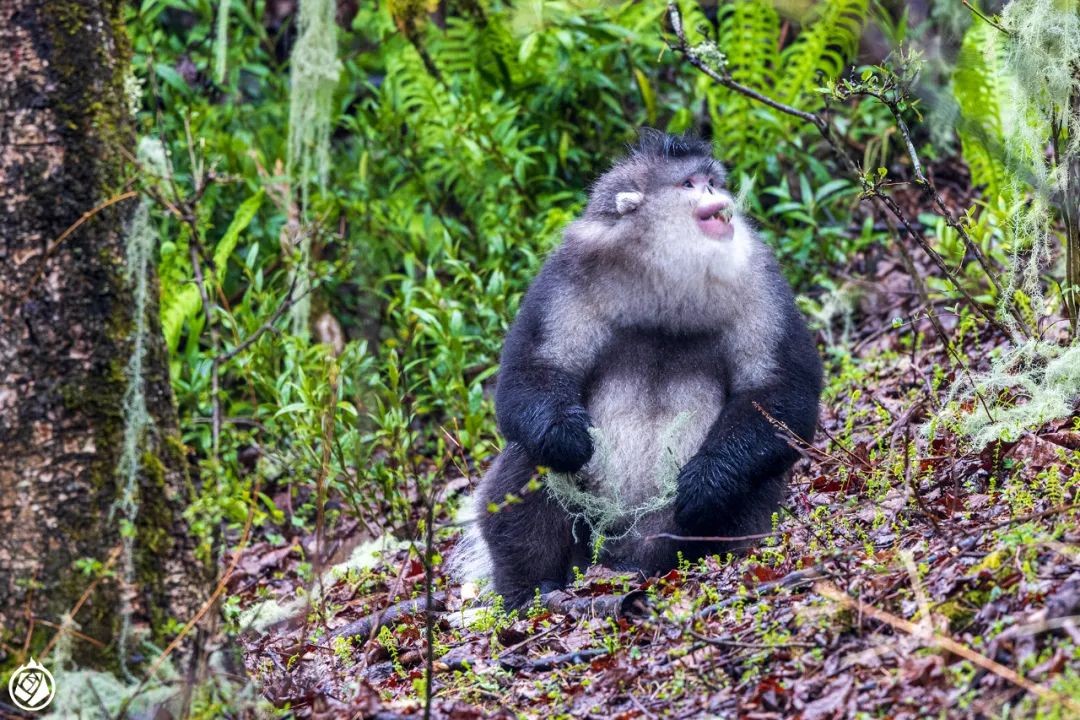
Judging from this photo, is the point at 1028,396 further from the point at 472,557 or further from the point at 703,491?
the point at 472,557

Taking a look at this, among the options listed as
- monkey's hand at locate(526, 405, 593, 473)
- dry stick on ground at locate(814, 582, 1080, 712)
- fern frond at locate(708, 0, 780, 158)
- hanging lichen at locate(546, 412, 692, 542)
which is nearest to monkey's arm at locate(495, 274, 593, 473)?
monkey's hand at locate(526, 405, 593, 473)

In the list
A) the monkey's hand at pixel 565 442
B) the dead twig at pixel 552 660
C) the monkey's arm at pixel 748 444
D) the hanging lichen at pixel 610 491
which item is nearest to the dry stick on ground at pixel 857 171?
the monkey's arm at pixel 748 444

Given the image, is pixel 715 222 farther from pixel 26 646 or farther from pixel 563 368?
pixel 26 646

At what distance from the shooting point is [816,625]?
389 cm

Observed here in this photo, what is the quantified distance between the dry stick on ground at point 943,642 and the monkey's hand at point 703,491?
1120mm

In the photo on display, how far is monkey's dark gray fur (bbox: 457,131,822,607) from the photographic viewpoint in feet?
17.6

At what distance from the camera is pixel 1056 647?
3.29 metres

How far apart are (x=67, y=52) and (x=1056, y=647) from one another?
10.4 ft

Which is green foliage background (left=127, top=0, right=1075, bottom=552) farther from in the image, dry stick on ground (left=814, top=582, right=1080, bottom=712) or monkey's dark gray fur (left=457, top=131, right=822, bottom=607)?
dry stick on ground (left=814, top=582, right=1080, bottom=712)

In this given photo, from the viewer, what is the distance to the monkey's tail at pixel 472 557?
19.5 ft

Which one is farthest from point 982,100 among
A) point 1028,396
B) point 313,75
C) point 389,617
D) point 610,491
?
point 389,617

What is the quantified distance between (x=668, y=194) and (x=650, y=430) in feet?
3.47

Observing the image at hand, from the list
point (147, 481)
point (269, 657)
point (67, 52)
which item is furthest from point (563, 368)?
point (67, 52)

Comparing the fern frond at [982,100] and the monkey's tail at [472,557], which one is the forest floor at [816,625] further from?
the fern frond at [982,100]
